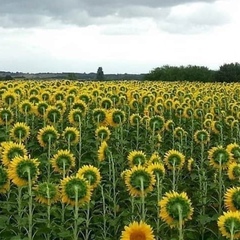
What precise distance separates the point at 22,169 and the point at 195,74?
34.0 m

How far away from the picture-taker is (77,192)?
4.11m

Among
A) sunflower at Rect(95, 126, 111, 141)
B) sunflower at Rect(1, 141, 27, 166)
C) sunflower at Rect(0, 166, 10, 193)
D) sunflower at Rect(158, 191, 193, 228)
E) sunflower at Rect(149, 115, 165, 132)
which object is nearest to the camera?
sunflower at Rect(158, 191, 193, 228)

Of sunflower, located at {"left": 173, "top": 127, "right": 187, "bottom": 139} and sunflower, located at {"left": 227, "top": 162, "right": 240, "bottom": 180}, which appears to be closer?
sunflower, located at {"left": 227, "top": 162, "right": 240, "bottom": 180}

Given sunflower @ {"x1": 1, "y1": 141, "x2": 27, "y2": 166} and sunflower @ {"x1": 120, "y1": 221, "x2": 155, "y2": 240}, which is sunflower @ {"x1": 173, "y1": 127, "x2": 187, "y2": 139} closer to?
sunflower @ {"x1": 1, "y1": 141, "x2": 27, "y2": 166}

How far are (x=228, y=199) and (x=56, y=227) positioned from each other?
125 cm

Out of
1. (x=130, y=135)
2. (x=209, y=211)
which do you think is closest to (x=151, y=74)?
(x=130, y=135)

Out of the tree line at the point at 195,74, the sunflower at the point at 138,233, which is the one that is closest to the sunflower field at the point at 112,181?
the sunflower at the point at 138,233

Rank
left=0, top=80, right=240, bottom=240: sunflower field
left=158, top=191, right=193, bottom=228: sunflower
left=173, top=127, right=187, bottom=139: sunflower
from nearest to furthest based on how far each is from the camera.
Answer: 1. left=158, top=191, right=193, bottom=228: sunflower
2. left=0, top=80, right=240, bottom=240: sunflower field
3. left=173, top=127, right=187, bottom=139: sunflower

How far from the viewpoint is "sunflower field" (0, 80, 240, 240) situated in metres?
4.18

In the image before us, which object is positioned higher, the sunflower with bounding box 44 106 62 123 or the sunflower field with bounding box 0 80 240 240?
the sunflower with bounding box 44 106 62 123

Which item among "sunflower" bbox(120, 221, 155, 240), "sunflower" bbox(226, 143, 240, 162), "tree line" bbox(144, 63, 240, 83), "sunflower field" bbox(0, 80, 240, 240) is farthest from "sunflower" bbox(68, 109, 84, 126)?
"tree line" bbox(144, 63, 240, 83)

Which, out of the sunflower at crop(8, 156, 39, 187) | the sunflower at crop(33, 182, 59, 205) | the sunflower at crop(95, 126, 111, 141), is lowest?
the sunflower at crop(33, 182, 59, 205)

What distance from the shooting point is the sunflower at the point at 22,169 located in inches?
170

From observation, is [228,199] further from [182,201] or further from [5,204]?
[5,204]
